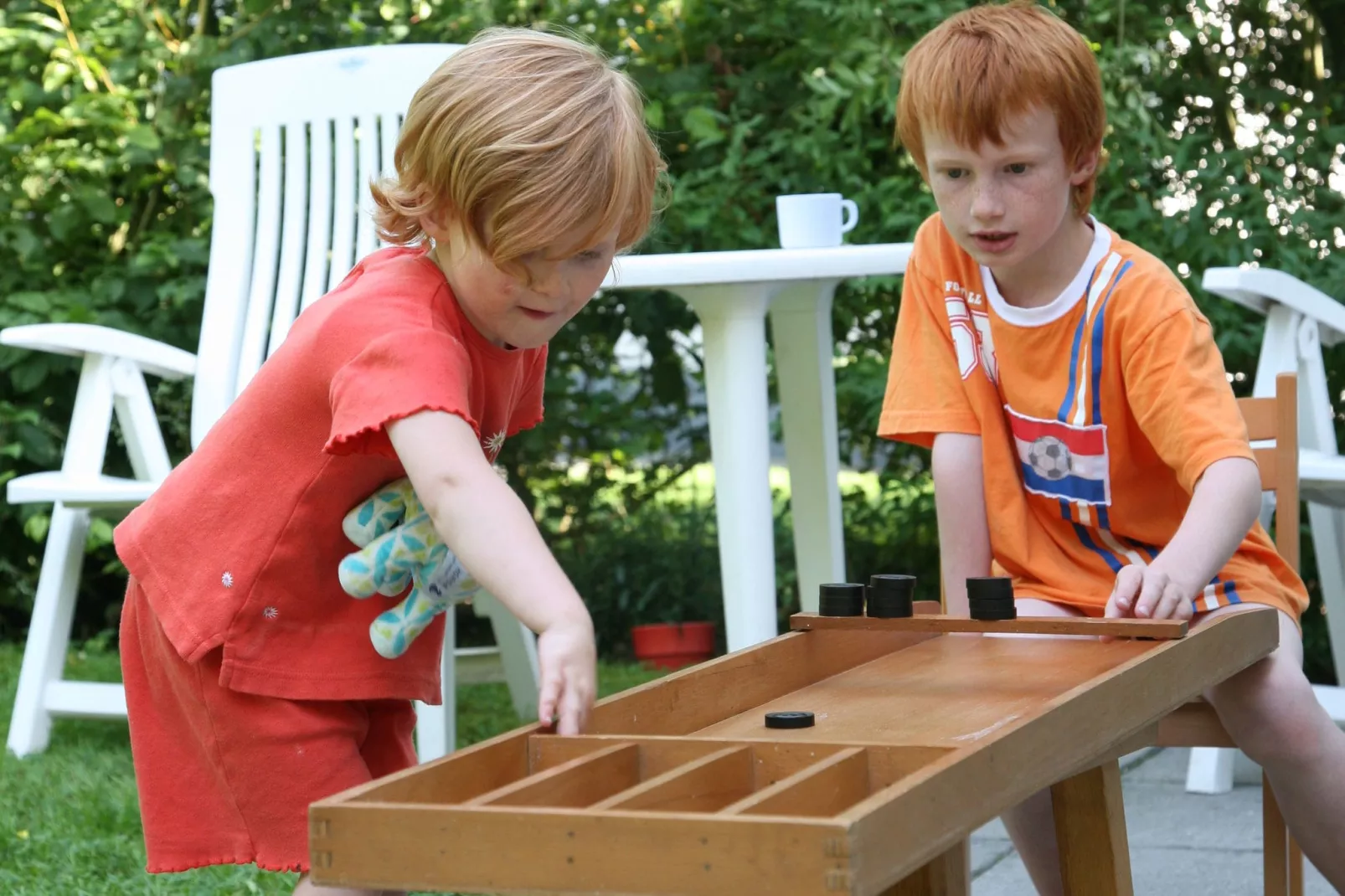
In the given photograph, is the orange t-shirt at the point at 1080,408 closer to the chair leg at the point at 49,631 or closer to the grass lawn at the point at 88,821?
the grass lawn at the point at 88,821

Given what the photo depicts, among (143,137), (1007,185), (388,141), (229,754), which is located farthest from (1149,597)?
(143,137)

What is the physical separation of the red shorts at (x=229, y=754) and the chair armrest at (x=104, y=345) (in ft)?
5.54

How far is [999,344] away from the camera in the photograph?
2104mm

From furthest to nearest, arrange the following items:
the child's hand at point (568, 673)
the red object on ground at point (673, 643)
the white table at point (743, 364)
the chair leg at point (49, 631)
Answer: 1. the red object on ground at point (673, 643)
2. the chair leg at point (49, 631)
3. the white table at point (743, 364)
4. the child's hand at point (568, 673)

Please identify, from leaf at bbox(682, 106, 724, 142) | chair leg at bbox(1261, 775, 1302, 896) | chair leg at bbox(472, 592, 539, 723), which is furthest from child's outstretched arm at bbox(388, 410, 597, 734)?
leaf at bbox(682, 106, 724, 142)

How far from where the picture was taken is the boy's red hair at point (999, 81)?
195 cm

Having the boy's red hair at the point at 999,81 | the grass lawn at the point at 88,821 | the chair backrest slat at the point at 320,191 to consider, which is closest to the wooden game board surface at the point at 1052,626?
the boy's red hair at the point at 999,81

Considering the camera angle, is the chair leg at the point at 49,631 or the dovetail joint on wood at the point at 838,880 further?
the chair leg at the point at 49,631

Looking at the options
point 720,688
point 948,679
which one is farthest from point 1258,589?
point 720,688

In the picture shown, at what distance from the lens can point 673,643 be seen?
4309mm

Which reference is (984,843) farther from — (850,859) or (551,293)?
(850,859)

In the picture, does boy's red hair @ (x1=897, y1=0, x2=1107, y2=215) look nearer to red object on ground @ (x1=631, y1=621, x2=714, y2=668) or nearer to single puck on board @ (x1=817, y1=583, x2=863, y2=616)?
single puck on board @ (x1=817, y1=583, x2=863, y2=616)

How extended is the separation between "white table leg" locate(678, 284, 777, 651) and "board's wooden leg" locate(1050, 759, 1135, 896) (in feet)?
4.13

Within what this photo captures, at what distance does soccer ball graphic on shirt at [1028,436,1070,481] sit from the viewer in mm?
2070
